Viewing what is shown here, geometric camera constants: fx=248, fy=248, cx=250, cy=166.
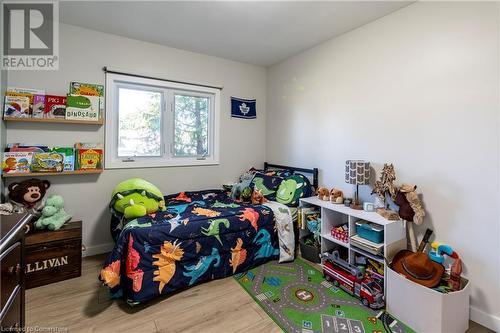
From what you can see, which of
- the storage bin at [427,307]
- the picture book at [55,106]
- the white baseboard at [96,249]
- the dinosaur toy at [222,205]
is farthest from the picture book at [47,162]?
the storage bin at [427,307]

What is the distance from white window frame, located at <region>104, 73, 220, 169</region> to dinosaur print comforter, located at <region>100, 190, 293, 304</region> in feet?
2.22

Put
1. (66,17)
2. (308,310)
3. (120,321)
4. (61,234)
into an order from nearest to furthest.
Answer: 1. (120,321)
2. (308,310)
3. (61,234)
4. (66,17)

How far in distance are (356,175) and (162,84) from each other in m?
2.38

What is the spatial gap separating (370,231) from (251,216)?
103 cm

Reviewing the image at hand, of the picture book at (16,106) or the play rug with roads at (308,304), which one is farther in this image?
the picture book at (16,106)

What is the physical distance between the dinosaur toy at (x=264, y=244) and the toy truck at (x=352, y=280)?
19.7 inches

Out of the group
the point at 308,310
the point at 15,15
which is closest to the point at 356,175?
the point at 308,310

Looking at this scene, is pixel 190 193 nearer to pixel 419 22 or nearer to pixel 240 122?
pixel 240 122

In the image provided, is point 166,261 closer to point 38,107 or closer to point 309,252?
point 309,252

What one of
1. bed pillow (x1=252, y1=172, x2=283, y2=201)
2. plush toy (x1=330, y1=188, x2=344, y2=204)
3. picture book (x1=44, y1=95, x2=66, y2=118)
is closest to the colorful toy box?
plush toy (x1=330, y1=188, x2=344, y2=204)

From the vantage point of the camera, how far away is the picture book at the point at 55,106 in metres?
2.34

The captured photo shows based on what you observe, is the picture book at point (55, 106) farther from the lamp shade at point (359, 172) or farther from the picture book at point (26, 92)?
the lamp shade at point (359, 172)

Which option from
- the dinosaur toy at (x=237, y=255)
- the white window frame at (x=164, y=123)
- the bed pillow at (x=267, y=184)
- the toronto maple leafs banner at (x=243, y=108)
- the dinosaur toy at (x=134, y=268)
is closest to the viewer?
the dinosaur toy at (x=134, y=268)

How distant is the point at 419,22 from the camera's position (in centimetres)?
198
